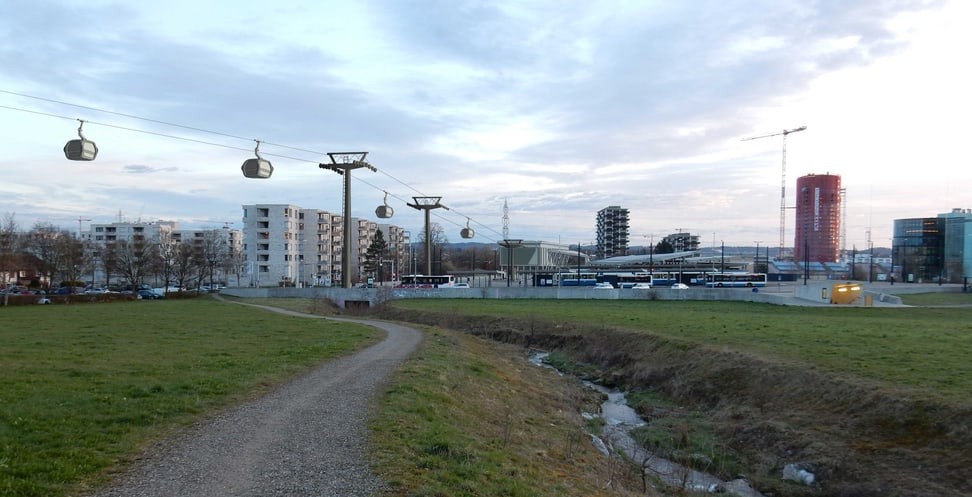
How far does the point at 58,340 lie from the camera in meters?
24.5

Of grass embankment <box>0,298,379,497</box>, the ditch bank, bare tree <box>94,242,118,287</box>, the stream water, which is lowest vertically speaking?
the stream water

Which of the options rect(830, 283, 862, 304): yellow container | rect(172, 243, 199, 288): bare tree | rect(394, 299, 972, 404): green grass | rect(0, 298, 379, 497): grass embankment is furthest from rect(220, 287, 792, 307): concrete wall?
rect(0, 298, 379, 497): grass embankment

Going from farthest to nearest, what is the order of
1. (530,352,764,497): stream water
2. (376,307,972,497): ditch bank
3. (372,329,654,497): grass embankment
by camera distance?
1. (530,352,764,497): stream water
2. (376,307,972,497): ditch bank
3. (372,329,654,497): grass embankment

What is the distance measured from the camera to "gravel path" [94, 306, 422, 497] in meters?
8.25

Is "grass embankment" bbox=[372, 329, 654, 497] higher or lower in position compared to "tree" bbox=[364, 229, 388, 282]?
lower

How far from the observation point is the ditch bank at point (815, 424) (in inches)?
543

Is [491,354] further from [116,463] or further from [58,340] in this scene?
[116,463]

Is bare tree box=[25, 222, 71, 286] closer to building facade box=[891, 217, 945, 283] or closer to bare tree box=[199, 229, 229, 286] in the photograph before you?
bare tree box=[199, 229, 229, 286]

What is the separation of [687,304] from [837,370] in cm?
3781

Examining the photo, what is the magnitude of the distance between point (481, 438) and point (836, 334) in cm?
2315

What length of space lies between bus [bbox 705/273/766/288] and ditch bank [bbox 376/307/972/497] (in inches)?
2757

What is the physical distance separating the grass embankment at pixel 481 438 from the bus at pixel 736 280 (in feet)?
248

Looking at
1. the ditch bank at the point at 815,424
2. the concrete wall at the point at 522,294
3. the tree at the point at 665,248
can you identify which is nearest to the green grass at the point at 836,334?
the ditch bank at the point at 815,424

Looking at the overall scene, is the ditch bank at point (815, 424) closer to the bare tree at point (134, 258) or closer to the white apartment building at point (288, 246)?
the bare tree at point (134, 258)
